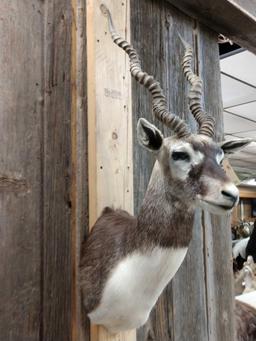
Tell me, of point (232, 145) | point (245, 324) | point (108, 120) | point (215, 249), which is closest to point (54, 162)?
point (108, 120)

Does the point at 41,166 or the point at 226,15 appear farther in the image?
the point at 226,15

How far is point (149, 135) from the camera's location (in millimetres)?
862

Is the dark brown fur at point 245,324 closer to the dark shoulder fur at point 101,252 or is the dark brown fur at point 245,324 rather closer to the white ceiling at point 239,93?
the dark shoulder fur at point 101,252

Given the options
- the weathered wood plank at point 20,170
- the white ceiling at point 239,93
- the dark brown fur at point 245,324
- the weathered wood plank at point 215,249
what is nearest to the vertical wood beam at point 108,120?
the weathered wood plank at point 20,170

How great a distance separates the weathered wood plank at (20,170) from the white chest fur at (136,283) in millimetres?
159

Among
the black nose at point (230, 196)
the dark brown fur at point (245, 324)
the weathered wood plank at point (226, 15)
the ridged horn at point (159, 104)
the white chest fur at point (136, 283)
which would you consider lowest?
the dark brown fur at point (245, 324)

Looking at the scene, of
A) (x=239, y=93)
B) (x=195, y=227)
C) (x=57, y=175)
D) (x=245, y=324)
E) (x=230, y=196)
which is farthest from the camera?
(x=239, y=93)

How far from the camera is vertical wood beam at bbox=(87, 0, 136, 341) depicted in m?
0.93

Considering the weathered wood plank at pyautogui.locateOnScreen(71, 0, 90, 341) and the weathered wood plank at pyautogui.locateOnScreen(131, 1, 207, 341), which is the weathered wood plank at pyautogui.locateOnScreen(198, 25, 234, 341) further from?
the weathered wood plank at pyautogui.locateOnScreen(71, 0, 90, 341)

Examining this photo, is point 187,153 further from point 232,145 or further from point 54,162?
point 54,162

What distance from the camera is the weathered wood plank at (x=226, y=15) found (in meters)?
1.24

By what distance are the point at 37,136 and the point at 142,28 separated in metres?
0.47

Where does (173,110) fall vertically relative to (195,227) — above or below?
above

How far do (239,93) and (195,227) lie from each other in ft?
8.13
